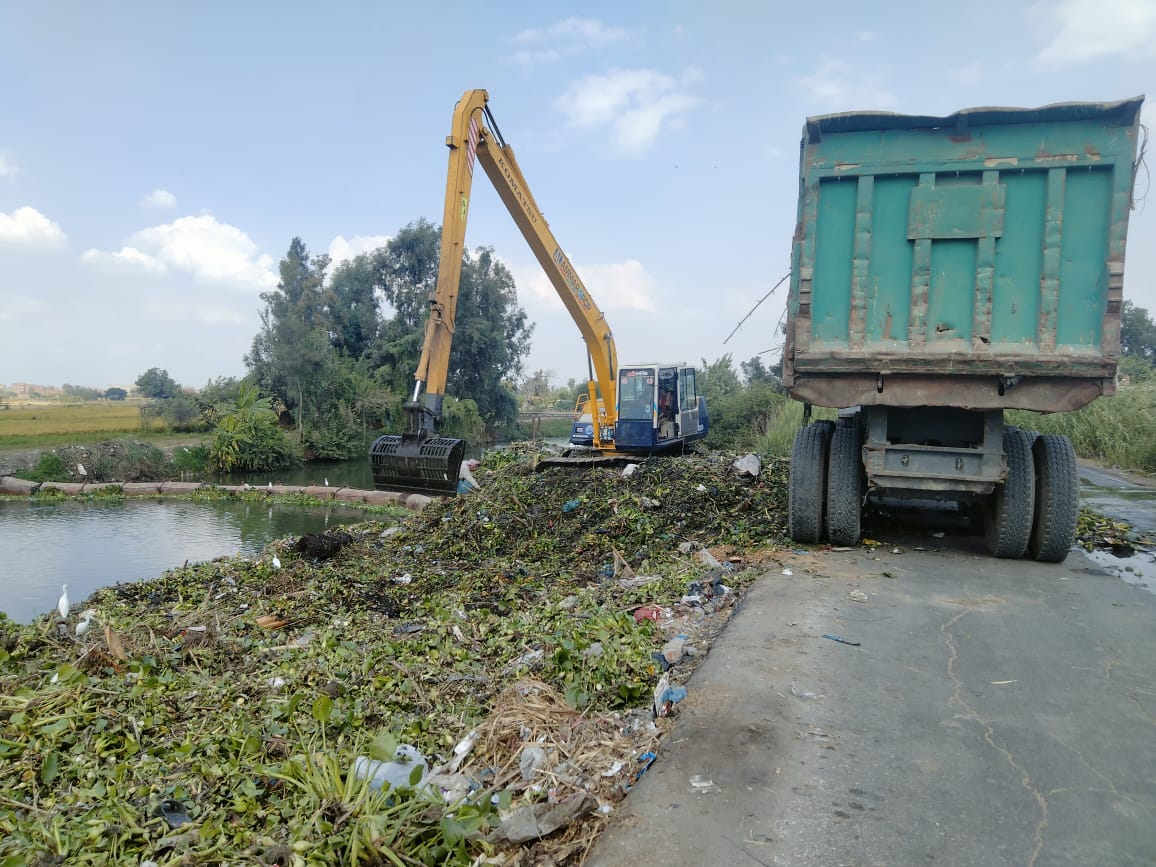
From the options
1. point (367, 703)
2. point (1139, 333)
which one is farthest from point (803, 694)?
point (1139, 333)

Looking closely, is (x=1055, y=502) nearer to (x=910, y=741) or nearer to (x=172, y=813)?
(x=910, y=741)

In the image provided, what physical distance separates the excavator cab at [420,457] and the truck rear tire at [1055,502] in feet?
18.4

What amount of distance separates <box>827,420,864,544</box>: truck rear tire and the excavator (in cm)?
429

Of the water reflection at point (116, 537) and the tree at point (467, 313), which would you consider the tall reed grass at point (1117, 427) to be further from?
the tree at point (467, 313)

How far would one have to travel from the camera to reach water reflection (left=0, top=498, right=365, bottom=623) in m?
8.03

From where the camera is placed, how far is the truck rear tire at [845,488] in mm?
5758

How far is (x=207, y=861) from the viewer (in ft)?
7.41

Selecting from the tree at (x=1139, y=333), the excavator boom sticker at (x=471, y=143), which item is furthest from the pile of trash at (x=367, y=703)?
the tree at (x=1139, y=333)

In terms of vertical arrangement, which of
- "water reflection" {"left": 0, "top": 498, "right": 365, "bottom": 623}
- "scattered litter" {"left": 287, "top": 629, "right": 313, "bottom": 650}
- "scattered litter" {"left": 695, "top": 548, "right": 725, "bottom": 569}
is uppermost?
"scattered litter" {"left": 695, "top": 548, "right": 725, "bottom": 569}

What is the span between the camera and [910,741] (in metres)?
2.70

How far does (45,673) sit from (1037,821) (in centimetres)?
490

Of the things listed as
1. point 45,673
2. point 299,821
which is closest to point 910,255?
point 299,821

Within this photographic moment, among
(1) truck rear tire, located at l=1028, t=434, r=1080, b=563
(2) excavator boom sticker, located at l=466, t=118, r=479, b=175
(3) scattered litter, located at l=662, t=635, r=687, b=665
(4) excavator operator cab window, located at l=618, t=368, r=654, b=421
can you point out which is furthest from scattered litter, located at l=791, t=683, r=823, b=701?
(4) excavator operator cab window, located at l=618, t=368, r=654, b=421

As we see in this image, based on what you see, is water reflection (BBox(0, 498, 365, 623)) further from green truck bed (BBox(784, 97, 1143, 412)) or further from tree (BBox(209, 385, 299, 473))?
green truck bed (BBox(784, 97, 1143, 412))
